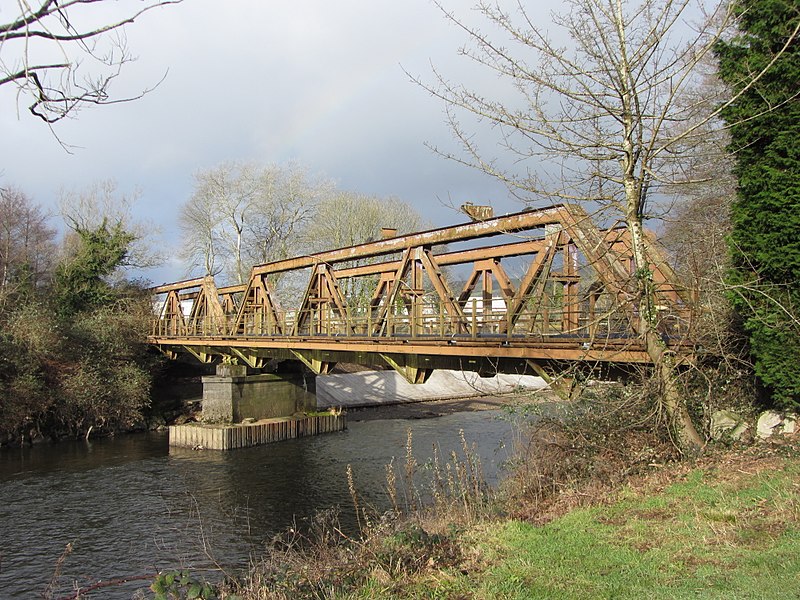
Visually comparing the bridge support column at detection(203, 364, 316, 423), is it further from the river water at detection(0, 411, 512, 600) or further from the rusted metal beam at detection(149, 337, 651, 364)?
the rusted metal beam at detection(149, 337, 651, 364)

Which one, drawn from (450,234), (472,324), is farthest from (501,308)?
(472,324)

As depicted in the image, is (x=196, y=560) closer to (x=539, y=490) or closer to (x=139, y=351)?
(x=539, y=490)

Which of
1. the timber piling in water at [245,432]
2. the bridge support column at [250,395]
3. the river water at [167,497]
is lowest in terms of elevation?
the river water at [167,497]

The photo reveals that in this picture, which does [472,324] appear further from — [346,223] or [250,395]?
[346,223]

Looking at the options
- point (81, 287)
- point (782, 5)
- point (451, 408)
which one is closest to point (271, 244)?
point (81, 287)

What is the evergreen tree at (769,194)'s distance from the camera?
8266 millimetres

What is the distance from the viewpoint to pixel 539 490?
8.35 metres

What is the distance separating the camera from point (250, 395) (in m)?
27.2

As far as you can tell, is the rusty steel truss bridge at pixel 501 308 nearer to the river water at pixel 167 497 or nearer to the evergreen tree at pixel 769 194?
the evergreen tree at pixel 769 194

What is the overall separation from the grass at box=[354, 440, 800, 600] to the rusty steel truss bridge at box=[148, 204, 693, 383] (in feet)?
7.73

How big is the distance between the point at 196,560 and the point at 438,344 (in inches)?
255

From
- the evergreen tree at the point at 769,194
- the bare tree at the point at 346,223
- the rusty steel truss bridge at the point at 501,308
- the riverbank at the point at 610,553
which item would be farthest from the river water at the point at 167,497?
the bare tree at the point at 346,223

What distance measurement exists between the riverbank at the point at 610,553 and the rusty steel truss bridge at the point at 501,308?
2380 millimetres

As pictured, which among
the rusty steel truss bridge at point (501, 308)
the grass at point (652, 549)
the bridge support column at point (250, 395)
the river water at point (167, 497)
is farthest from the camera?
the bridge support column at point (250, 395)
